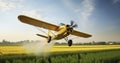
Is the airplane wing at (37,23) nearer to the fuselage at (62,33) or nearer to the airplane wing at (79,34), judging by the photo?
the fuselage at (62,33)

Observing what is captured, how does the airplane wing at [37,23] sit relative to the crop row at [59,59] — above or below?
above

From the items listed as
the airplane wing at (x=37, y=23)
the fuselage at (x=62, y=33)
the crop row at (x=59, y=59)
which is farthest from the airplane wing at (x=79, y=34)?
the fuselage at (x=62, y=33)

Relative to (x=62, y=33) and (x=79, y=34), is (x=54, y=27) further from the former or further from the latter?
(x=79, y=34)

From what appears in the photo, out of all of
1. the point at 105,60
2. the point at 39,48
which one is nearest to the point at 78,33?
the point at 105,60

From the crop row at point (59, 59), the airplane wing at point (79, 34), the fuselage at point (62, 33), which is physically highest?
the airplane wing at point (79, 34)

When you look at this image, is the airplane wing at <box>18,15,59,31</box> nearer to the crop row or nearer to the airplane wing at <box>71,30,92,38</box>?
the crop row

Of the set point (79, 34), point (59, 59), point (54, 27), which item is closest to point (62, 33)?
point (54, 27)

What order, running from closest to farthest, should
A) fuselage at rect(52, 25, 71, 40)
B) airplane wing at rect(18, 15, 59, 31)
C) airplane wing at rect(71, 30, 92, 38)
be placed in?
fuselage at rect(52, 25, 71, 40), airplane wing at rect(18, 15, 59, 31), airplane wing at rect(71, 30, 92, 38)

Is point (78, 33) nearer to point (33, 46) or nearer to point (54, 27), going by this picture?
point (54, 27)

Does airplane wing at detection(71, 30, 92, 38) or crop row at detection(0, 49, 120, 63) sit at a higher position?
airplane wing at detection(71, 30, 92, 38)

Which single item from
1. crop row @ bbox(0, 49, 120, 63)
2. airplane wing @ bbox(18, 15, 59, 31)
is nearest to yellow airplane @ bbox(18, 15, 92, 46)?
airplane wing @ bbox(18, 15, 59, 31)

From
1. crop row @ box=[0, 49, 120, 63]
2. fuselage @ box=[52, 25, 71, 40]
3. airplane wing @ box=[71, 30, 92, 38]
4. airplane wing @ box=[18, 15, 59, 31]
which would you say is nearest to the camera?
fuselage @ box=[52, 25, 71, 40]

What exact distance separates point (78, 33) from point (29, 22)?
26.0ft

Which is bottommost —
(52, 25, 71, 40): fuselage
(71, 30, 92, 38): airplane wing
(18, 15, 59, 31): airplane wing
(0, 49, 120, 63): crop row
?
(0, 49, 120, 63): crop row
